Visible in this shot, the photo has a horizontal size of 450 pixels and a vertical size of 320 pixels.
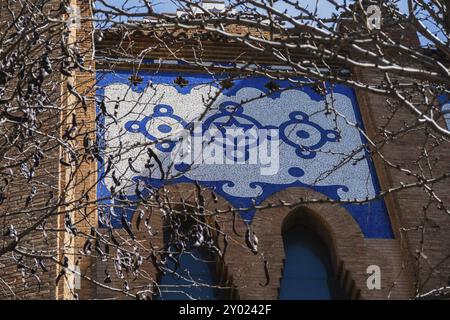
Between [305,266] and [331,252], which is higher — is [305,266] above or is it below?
below

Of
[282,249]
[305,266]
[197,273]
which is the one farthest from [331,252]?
[197,273]

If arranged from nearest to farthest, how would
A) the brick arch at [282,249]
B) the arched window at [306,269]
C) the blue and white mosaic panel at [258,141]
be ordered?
the brick arch at [282,249] → the arched window at [306,269] → the blue and white mosaic panel at [258,141]

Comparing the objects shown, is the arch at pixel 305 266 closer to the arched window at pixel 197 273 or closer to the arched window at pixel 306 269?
the arched window at pixel 306 269

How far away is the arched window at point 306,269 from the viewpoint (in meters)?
9.76

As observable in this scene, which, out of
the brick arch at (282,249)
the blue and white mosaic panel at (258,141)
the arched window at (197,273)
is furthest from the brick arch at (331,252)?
the arched window at (197,273)

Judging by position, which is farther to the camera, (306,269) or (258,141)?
(258,141)

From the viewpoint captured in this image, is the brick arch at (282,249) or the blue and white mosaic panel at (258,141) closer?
the brick arch at (282,249)

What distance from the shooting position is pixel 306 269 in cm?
995

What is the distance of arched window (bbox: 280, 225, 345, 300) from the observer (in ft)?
32.0

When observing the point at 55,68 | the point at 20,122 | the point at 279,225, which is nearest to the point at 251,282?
the point at 279,225

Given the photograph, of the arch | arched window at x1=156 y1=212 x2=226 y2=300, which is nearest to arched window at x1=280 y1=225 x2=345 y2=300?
the arch

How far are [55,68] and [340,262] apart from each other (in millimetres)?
2657

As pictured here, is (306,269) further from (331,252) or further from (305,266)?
(331,252)

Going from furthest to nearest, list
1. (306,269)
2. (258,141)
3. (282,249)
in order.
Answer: (258,141)
(306,269)
(282,249)
